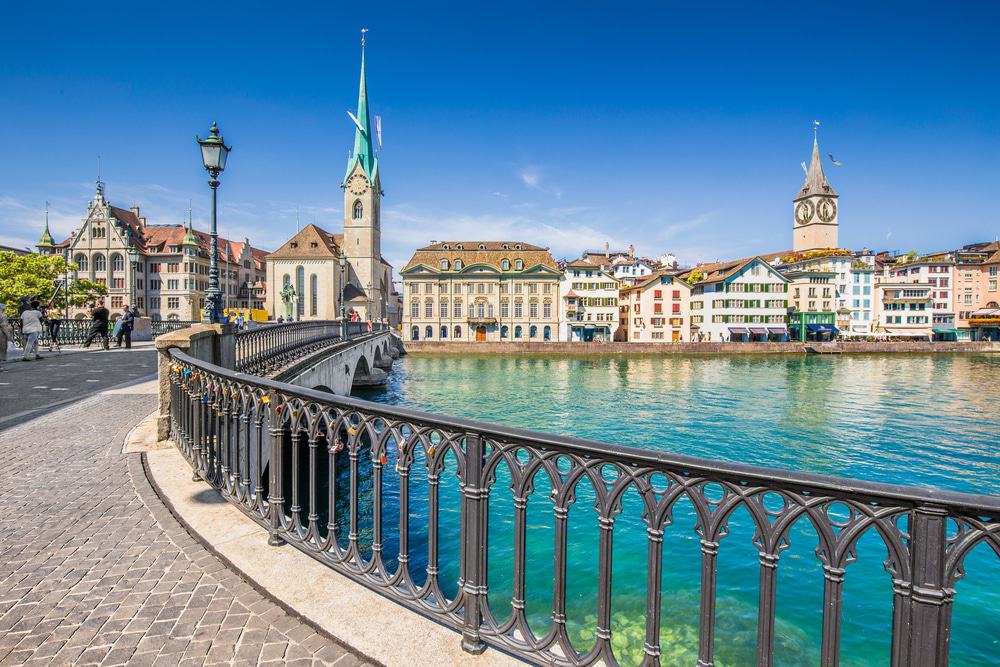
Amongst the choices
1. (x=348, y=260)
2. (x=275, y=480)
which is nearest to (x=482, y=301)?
(x=348, y=260)

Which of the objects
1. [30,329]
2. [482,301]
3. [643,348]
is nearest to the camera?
[30,329]

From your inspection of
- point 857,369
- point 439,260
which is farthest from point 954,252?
point 439,260

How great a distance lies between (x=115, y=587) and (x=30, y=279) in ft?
152

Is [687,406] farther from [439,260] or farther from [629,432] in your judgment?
[439,260]

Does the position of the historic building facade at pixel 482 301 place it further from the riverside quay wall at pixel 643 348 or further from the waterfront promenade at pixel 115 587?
the waterfront promenade at pixel 115 587

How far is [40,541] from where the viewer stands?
4242 mm

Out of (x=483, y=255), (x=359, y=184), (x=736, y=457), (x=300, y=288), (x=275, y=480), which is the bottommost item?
(x=736, y=457)

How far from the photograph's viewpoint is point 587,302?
253 feet

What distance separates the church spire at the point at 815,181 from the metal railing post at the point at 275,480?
133410 mm

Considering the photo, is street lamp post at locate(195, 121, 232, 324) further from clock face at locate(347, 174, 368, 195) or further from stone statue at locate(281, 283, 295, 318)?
clock face at locate(347, 174, 368, 195)

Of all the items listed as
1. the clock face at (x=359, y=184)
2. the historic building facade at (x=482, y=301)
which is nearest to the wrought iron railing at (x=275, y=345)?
the historic building facade at (x=482, y=301)

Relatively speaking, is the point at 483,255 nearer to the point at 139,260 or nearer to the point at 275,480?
the point at 139,260

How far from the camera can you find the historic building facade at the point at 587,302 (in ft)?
252

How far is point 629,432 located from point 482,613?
70.8ft
